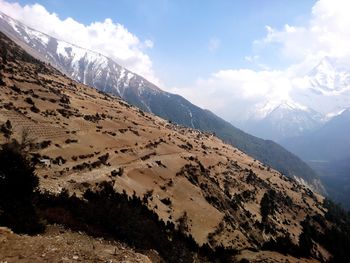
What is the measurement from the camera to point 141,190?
248 feet

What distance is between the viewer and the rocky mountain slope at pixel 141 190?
39.3 meters

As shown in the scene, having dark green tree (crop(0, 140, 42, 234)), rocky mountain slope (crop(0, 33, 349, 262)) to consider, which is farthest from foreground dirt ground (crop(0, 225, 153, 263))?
rocky mountain slope (crop(0, 33, 349, 262))

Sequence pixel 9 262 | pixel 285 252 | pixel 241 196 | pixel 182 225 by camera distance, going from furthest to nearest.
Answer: pixel 241 196 < pixel 182 225 < pixel 285 252 < pixel 9 262

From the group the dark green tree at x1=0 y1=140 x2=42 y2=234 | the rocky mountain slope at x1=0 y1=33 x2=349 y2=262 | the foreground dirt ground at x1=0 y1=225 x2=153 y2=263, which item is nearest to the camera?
the foreground dirt ground at x1=0 y1=225 x2=153 y2=263

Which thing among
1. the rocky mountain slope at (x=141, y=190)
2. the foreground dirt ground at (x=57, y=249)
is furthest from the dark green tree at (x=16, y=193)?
the rocky mountain slope at (x=141, y=190)

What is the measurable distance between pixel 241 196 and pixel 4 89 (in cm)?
7219

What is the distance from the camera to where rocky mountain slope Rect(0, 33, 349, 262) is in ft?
129

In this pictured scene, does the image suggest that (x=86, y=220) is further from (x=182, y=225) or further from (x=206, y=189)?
(x=206, y=189)

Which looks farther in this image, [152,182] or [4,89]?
[4,89]

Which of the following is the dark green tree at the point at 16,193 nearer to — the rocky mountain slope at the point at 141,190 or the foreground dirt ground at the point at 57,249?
the foreground dirt ground at the point at 57,249

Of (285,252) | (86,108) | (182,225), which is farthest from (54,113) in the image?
(285,252)

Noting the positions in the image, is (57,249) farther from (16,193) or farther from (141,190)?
(141,190)

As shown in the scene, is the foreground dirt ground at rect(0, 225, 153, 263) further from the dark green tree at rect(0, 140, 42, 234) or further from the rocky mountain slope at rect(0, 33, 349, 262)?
the rocky mountain slope at rect(0, 33, 349, 262)

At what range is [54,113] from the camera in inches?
4215
